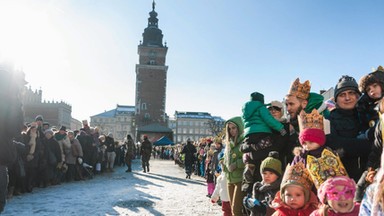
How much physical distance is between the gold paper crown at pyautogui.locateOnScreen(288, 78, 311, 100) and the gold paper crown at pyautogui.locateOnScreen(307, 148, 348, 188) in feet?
4.28

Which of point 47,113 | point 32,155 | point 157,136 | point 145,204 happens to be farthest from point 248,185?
point 47,113

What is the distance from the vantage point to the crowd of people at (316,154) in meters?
2.59

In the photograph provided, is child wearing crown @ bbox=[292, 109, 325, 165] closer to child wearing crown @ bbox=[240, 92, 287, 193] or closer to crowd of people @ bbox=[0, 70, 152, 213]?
child wearing crown @ bbox=[240, 92, 287, 193]

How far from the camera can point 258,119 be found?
4.60 metres

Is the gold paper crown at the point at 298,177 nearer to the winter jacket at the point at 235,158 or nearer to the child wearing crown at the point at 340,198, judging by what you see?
the child wearing crown at the point at 340,198

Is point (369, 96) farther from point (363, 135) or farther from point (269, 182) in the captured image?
point (269, 182)

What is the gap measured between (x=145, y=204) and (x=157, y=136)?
4905 cm

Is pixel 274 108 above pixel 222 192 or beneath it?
above

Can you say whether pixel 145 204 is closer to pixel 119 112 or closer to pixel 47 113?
pixel 47 113

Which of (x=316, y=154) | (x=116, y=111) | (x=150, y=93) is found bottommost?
(x=316, y=154)

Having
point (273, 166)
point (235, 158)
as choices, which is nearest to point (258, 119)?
point (273, 166)

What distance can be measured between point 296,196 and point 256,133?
150 centimetres

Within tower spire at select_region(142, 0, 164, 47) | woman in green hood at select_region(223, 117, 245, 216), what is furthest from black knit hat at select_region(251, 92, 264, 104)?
tower spire at select_region(142, 0, 164, 47)

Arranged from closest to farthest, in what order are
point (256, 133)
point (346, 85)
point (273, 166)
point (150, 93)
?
point (346, 85)
point (273, 166)
point (256, 133)
point (150, 93)
